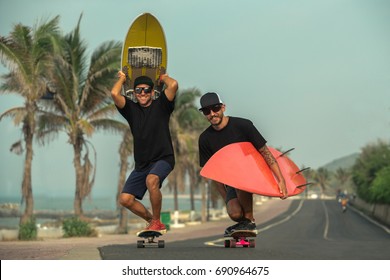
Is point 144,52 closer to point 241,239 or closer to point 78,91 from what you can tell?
point 241,239

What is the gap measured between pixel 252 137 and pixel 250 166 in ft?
1.34

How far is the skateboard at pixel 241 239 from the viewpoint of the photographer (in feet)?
24.6

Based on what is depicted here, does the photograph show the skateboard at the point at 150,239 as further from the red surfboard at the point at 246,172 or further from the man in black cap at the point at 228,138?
the red surfboard at the point at 246,172

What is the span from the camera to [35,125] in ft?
111

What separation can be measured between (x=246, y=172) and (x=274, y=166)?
37cm

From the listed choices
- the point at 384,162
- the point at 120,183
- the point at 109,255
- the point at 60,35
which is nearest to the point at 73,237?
the point at 120,183

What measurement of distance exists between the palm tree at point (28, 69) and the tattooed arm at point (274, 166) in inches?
932

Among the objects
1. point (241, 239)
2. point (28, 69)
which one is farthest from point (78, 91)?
point (241, 239)

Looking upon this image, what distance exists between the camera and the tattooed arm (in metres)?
6.64

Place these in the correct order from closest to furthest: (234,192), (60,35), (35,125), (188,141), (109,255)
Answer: (234,192), (109,255), (60,35), (35,125), (188,141)

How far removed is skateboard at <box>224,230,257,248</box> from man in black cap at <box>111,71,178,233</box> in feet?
4.07

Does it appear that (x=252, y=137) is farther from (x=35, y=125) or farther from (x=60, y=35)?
(x=35, y=125)

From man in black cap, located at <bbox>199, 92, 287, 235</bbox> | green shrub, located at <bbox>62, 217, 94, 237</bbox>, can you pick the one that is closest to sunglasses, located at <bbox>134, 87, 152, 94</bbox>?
man in black cap, located at <bbox>199, 92, 287, 235</bbox>

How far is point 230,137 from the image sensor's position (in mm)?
6941
